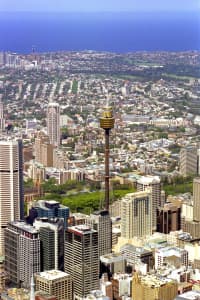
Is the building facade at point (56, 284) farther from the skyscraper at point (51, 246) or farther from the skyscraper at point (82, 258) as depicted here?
the skyscraper at point (51, 246)

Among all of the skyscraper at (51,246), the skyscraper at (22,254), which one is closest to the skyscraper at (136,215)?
the skyscraper at (51,246)

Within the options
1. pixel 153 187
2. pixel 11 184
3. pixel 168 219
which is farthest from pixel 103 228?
pixel 153 187

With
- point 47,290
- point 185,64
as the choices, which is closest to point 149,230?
point 47,290

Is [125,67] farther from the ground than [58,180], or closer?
farther from the ground

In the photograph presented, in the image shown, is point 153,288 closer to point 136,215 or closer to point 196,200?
point 136,215

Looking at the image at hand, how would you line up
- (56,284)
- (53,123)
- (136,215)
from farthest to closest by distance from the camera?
(53,123) < (136,215) < (56,284)

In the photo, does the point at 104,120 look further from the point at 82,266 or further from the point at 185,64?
the point at 185,64
